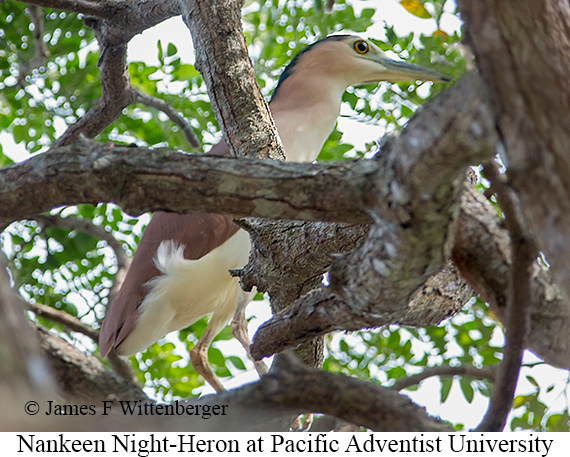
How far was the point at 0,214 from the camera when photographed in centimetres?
157

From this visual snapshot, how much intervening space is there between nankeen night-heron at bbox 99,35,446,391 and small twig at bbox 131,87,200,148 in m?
0.16

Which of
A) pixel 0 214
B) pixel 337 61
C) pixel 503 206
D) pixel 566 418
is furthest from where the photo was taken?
pixel 337 61

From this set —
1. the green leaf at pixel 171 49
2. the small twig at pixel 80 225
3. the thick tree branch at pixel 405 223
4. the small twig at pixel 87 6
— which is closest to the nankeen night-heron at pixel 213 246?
the small twig at pixel 80 225

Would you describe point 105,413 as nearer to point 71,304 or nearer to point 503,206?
point 503,206

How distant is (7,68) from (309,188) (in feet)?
9.32

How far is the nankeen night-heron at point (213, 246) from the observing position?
3684 millimetres

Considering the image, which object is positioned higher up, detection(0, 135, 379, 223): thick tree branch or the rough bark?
detection(0, 135, 379, 223): thick tree branch

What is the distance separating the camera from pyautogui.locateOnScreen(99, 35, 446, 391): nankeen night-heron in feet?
12.1

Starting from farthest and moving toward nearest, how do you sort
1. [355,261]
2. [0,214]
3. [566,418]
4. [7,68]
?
[7,68] → [566,418] → [0,214] → [355,261]

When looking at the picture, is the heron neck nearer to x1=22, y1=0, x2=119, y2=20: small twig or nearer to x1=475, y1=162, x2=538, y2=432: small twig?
x1=22, y1=0, x2=119, y2=20: small twig

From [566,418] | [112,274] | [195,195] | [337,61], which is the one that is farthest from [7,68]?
[566,418]

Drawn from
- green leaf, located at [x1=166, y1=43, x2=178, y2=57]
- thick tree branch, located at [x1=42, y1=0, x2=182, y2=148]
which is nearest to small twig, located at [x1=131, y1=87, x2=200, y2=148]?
thick tree branch, located at [x1=42, y1=0, x2=182, y2=148]

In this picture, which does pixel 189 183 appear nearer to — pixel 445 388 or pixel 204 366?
pixel 445 388

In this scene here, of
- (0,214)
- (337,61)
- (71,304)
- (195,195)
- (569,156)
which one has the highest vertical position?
(337,61)
